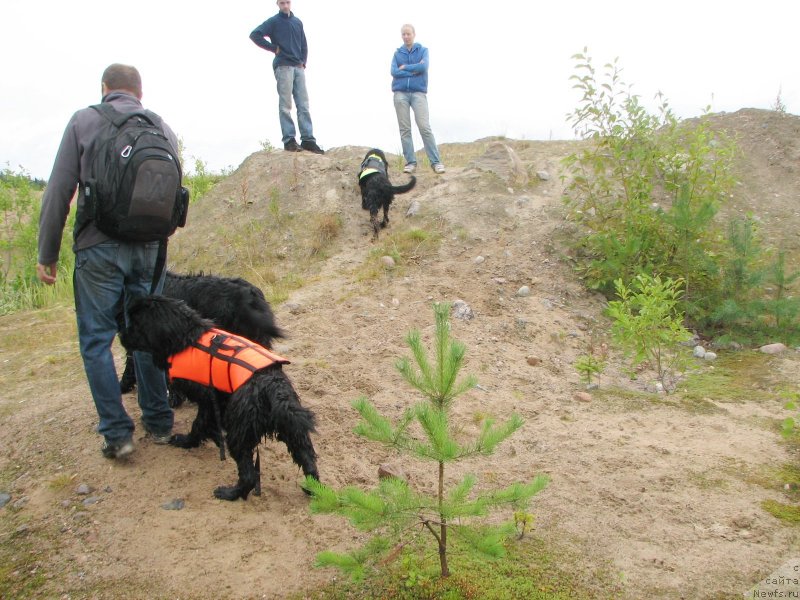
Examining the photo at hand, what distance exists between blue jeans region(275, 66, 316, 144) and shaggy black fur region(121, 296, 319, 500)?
6.14m

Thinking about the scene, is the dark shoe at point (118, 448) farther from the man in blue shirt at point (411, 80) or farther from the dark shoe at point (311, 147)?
the dark shoe at point (311, 147)

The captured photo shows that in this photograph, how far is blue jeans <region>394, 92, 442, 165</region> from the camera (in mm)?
8516

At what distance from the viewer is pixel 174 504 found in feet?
10.7

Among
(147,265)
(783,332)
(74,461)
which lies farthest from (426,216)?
(74,461)

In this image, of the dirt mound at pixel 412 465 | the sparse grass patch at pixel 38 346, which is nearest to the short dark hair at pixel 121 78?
the dirt mound at pixel 412 465

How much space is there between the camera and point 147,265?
3520 millimetres

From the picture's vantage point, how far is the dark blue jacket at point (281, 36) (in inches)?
336

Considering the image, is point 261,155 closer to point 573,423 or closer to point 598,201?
point 598,201

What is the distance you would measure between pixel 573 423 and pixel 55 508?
3316mm

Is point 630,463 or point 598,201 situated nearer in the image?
point 630,463

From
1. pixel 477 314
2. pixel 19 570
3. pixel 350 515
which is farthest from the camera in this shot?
pixel 477 314

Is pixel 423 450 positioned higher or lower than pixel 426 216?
lower

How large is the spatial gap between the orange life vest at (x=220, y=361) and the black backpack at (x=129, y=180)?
707 millimetres

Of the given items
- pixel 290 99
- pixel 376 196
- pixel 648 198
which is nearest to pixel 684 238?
pixel 648 198
